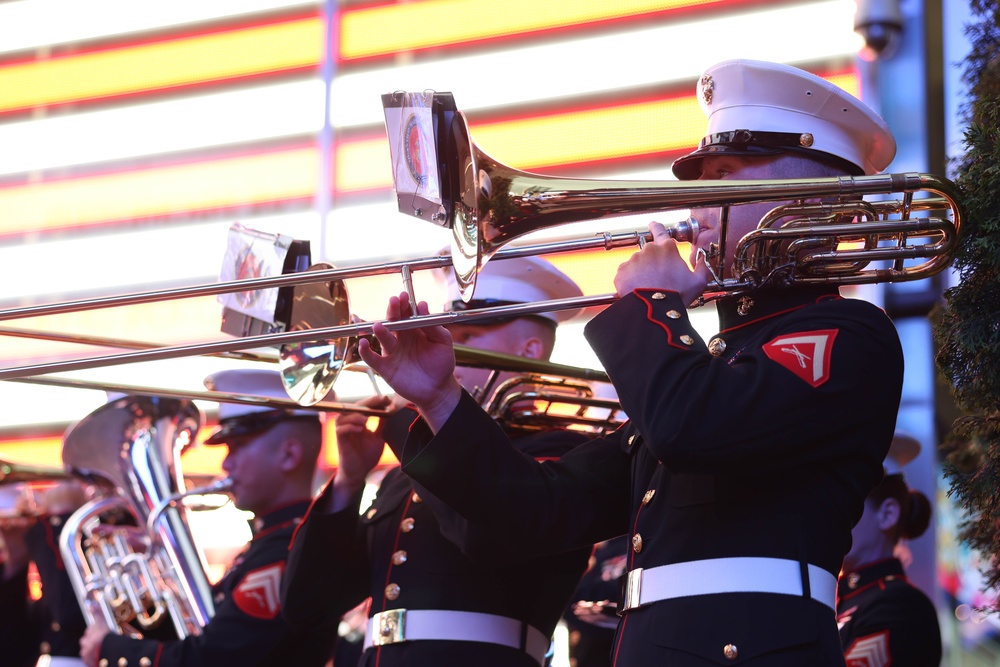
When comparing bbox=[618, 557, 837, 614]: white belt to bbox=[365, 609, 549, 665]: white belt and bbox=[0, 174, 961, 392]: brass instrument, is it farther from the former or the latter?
bbox=[365, 609, 549, 665]: white belt

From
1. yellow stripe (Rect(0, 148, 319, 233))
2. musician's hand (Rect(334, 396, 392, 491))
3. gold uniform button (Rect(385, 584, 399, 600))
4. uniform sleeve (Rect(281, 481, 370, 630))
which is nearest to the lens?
gold uniform button (Rect(385, 584, 399, 600))

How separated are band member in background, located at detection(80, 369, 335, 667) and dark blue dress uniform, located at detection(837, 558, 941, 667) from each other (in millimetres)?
1705

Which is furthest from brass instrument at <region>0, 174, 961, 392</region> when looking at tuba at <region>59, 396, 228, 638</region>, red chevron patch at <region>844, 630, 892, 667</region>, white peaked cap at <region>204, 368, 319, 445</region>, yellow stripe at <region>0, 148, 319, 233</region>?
yellow stripe at <region>0, 148, 319, 233</region>

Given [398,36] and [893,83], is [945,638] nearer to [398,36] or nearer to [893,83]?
[893,83]

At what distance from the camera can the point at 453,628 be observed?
9.81 ft

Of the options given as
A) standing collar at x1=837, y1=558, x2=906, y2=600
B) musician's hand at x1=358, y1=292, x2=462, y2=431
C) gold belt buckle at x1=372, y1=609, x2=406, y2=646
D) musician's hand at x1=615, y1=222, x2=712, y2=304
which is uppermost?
musician's hand at x1=615, y1=222, x2=712, y2=304

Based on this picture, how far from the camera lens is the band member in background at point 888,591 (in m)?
3.79

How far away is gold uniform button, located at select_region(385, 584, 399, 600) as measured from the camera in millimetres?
3078

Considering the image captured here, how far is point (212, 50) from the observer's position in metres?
7.49

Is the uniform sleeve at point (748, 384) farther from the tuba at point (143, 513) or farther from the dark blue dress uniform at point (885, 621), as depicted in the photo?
the tuba at point (143, 513)

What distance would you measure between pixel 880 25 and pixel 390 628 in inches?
141

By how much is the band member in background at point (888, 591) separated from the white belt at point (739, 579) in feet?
5.63

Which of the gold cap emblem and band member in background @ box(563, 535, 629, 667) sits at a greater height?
the gold cap emblem

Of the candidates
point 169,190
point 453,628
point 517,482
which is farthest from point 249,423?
point 169,190
